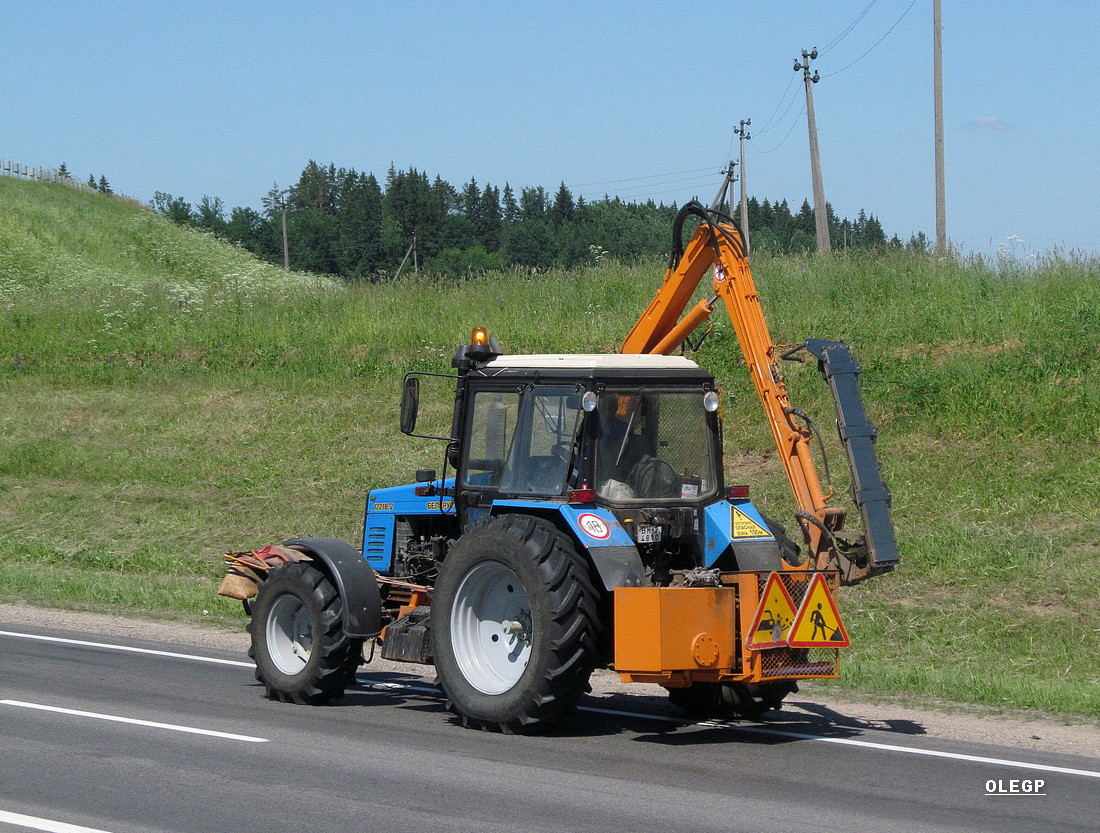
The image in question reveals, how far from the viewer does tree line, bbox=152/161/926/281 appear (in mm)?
123812

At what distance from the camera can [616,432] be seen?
931cm

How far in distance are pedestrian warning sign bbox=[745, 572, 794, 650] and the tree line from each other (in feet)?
327

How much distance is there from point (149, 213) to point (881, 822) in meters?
73.7

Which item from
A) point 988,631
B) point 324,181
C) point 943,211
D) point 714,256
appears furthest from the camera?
point 324,181

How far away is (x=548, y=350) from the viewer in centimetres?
2625

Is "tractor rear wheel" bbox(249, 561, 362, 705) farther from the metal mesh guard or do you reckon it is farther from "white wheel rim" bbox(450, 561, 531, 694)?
the metal mesh guard

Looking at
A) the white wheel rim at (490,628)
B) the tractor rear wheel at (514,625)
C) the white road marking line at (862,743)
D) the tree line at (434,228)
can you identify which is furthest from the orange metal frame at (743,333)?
the tree line at (434,228)

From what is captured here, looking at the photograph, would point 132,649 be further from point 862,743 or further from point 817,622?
point 862,743

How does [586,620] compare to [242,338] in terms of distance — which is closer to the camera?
[586,620]

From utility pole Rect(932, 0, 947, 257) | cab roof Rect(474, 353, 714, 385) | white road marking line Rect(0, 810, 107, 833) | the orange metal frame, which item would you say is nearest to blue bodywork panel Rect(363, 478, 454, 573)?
cab roof Rect(474, 353, 714, 385)

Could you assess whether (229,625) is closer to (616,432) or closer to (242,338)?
(616,432)

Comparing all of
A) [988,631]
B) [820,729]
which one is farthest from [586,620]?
[988,631]

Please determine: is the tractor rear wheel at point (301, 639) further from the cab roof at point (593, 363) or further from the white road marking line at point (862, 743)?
the cab roof at point (593, 363)

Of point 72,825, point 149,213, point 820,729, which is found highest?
point 149,213
